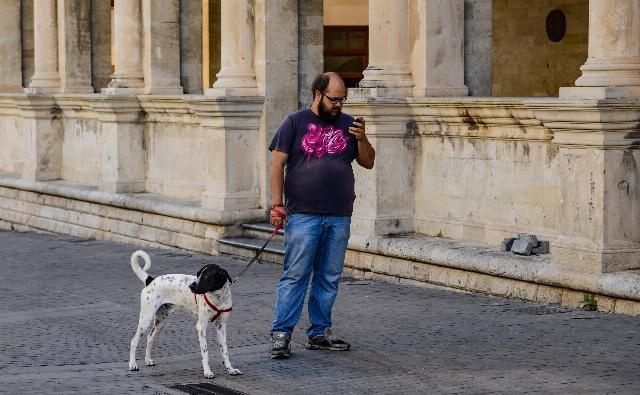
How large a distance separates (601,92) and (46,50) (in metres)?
13.0

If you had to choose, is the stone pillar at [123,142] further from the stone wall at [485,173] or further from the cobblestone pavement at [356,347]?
the stone wall at [485,173]

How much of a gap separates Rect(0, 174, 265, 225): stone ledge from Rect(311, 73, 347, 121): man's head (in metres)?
7.24

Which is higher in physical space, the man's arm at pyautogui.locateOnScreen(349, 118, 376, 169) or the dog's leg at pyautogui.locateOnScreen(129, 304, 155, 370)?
the man's arm at pyautogui.locateOnScreen(349, 118, 376, 169)

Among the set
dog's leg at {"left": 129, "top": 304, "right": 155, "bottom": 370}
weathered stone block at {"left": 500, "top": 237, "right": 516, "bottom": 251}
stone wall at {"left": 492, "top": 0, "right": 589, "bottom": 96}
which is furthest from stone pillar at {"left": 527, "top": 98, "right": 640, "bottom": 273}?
stone wall at {"left": 492, "top": 0, "right": 589, "bottom": 96}

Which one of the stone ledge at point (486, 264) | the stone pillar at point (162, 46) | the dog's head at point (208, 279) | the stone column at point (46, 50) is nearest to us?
the dog's head at point (208, 279)

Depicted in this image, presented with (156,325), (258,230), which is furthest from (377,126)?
(156,325)

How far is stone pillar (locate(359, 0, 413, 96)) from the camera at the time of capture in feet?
48.8

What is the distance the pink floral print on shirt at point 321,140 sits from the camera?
10.3m

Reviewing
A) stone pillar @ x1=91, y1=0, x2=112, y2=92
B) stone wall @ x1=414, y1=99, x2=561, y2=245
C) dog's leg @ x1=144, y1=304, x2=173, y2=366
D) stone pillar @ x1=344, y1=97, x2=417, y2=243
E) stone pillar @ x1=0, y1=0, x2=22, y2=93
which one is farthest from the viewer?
stone pillar @ x1=0, y1=0, x2=22, y2=93

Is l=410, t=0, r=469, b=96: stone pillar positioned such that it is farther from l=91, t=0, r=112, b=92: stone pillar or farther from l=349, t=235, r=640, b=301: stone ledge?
l=91, t=0, r=112, b=92: stone pillar

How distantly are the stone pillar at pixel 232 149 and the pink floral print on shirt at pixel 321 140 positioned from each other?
22.8 ft

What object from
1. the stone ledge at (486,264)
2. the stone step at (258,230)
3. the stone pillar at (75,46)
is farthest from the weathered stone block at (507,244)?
the stone pillar at (75,46)

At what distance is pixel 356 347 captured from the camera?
10.6 meters

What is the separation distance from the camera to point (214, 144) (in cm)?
1755
